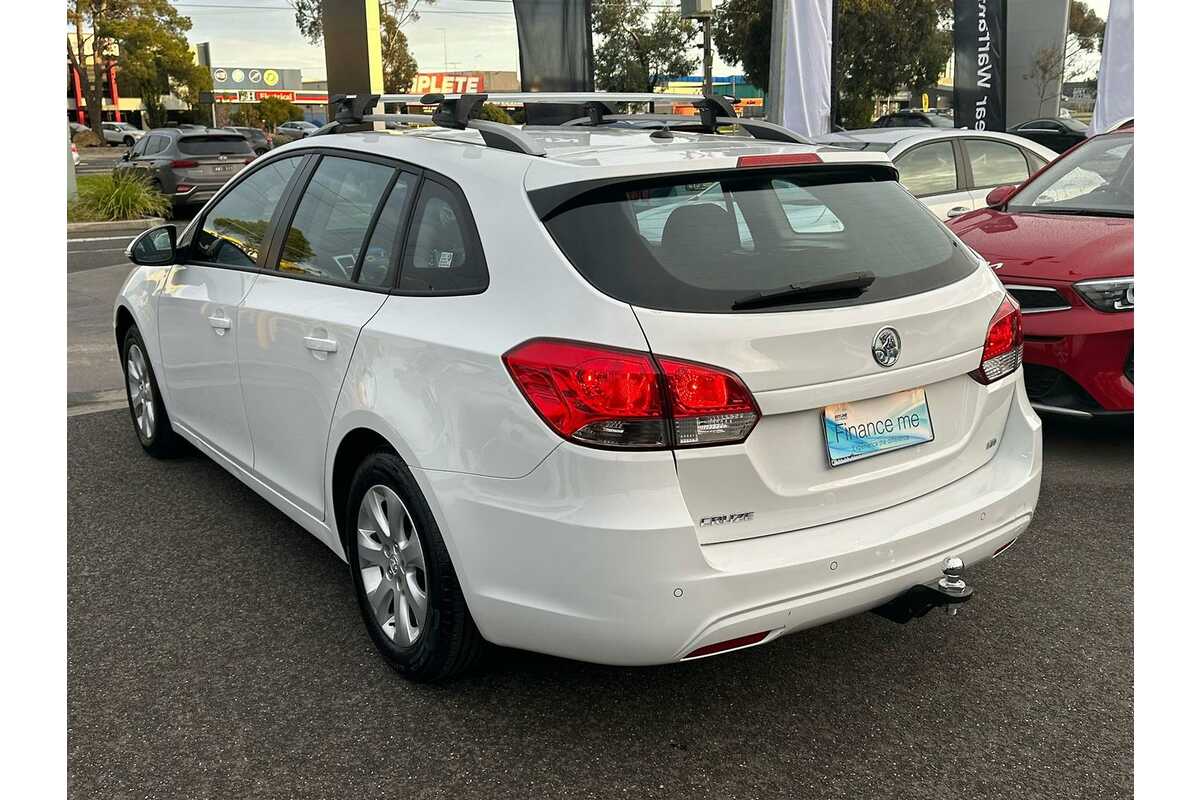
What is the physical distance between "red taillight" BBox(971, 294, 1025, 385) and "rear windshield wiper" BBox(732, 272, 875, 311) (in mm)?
477

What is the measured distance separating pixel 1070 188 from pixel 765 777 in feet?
16.8

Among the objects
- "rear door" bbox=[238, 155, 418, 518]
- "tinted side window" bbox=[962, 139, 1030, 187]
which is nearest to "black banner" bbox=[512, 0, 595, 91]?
"tinted side window" bbox=[962, 139, 1030, 187]

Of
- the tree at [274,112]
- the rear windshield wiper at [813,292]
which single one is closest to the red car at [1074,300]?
the rear windshield wiper at [813,292]

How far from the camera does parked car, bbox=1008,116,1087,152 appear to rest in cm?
2362

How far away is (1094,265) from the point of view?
5.35 m

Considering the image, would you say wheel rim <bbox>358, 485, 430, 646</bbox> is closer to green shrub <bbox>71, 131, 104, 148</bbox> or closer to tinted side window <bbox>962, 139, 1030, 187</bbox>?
tinted side window <bbox>962, 139, 1030, 187</bbox>

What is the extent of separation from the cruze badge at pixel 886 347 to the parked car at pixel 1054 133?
2019 centimetres

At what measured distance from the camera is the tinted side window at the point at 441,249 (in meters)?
3.00

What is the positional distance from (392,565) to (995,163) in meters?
7.60

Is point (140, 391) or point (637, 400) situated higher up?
point (637, 400)

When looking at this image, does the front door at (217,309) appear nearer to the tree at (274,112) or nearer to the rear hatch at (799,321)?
the rear hatch at (799,321)

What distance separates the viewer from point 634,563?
2.58m

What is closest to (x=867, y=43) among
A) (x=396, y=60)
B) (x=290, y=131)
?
(x=290, y=131)

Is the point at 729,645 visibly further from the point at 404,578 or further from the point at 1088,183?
the point at 1088,183
